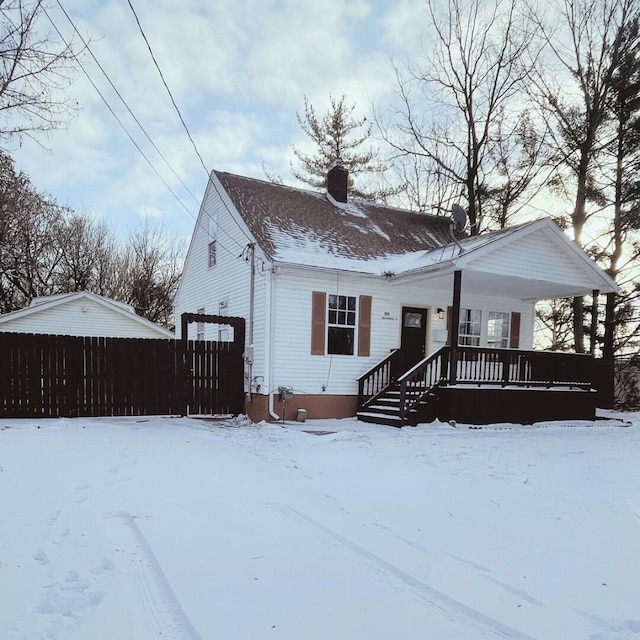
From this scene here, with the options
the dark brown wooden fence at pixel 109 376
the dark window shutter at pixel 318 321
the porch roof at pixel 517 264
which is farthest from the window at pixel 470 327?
the dark brown wooden fence at pixel 109 376

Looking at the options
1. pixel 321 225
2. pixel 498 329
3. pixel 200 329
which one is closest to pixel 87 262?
pixel 200 329

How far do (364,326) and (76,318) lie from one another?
11.5 m

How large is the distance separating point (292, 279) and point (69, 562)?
333 inches

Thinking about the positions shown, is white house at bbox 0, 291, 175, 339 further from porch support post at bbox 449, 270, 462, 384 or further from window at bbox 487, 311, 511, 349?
porch support post at bbox 449, 270, 462, 384

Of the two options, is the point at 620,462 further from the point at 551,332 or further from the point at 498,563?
the point at 551,332

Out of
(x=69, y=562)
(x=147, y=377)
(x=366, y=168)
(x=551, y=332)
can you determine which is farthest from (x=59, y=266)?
(x=69, y=562)

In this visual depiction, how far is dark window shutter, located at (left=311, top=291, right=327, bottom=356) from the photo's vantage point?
11.2 m

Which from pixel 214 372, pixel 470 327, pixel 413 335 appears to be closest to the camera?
pixel 214 372

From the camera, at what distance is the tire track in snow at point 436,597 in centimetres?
239

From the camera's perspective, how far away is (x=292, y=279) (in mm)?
11000

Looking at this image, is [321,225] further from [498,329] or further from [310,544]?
[310,544]

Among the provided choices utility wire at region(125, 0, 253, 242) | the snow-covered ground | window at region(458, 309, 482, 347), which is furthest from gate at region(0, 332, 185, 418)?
window at region(458, 309, 482, 347)

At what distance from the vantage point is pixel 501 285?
39.9ft

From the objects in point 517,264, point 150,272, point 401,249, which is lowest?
point 517,264
